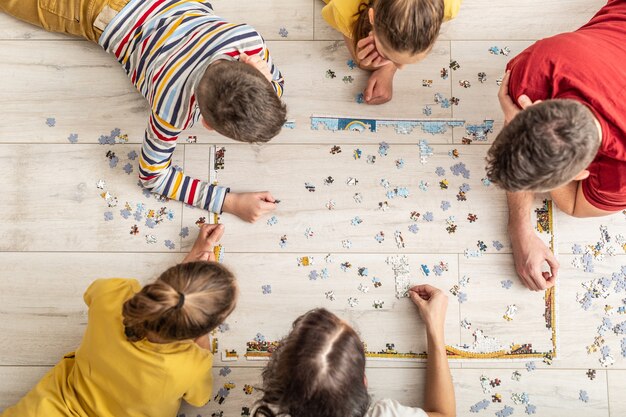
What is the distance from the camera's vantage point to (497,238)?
6.76ft

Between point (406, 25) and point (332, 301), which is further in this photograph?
point (332, 301)

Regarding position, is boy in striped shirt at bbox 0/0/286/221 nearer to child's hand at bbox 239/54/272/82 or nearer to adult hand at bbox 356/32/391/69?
child's hand at bbox 239/54/272/82

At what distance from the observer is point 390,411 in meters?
A: 1.72

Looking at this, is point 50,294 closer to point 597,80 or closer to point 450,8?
point 450,8

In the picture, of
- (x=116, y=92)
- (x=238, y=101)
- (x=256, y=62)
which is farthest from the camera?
(x=116, y=92)

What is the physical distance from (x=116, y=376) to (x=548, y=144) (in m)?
1.36

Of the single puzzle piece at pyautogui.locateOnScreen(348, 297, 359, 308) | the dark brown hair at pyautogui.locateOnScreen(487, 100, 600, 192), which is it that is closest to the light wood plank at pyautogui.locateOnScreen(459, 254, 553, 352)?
the single puzzle piece at pyautogui.locateOnScreen(348, 297, 359, 308)

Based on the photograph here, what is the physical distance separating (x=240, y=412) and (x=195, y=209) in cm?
72

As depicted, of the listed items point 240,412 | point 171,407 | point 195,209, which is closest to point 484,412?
point 240,412

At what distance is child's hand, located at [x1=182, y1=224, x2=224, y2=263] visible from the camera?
201 centimetres

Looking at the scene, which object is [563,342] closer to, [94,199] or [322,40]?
[322,40]

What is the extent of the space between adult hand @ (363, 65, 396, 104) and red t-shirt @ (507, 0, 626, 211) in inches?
17.2

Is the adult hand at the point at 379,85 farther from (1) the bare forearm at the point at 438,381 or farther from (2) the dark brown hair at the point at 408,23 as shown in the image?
(1) the bare forearm at the point at 438,381

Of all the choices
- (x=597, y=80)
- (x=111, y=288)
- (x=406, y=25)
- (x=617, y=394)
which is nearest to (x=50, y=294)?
(x=111, y=288)
